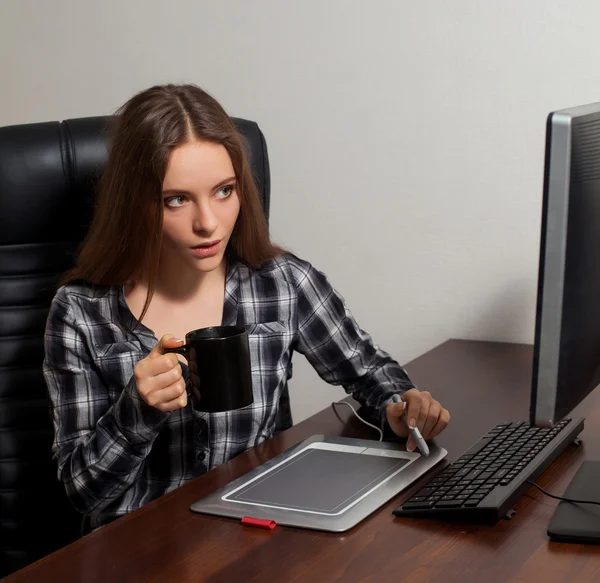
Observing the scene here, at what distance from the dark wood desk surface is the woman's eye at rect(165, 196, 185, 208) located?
38 cm

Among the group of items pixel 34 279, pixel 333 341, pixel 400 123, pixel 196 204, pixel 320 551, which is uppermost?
pixel 400 123

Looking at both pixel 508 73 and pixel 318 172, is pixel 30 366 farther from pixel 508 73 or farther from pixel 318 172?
pixel 508 73

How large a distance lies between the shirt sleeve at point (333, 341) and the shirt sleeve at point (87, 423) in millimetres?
355

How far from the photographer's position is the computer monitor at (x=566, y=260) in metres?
0.82

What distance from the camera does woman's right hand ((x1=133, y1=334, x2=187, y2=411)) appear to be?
1120mm

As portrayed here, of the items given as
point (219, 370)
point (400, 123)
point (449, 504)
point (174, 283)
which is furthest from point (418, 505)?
point (400, 123)

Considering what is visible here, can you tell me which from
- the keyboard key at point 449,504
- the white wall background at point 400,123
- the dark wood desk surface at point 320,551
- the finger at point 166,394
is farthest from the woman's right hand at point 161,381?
the white wall background at point 400,123

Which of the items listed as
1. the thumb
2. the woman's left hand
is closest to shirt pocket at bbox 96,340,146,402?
the thumb

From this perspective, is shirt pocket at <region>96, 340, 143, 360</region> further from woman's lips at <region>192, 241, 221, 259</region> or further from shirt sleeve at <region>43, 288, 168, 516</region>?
woman's lips at <region>192, 241, 221, 259</region>

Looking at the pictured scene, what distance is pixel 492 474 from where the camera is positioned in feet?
3.55

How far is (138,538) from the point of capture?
39.9 inches

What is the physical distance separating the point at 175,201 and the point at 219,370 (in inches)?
12.2

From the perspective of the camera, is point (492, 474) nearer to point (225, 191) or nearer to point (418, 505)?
point (418, 505)

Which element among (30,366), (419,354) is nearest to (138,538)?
(30,366)
